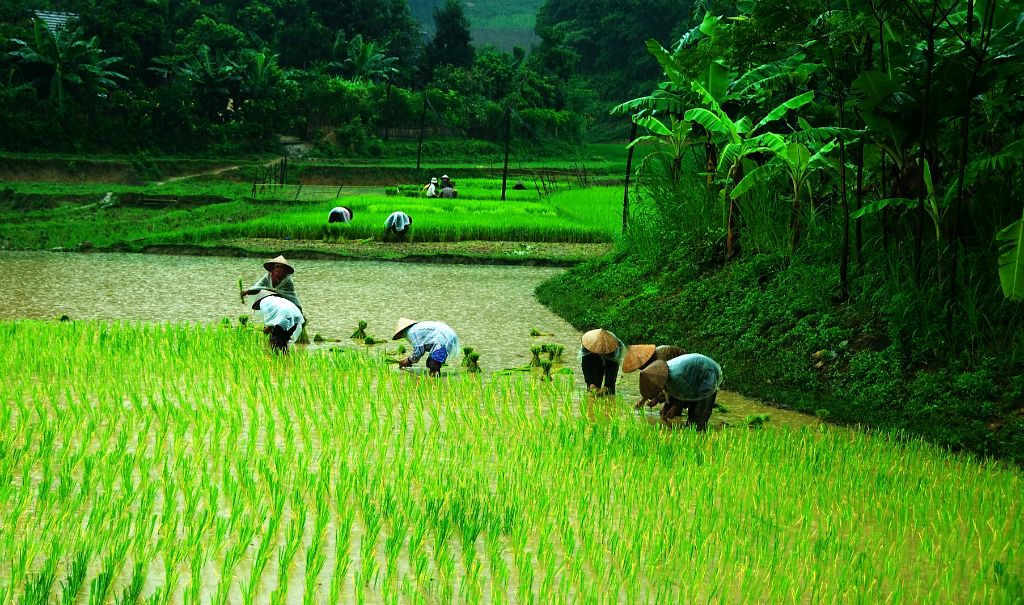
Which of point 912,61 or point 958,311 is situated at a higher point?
point 912,61

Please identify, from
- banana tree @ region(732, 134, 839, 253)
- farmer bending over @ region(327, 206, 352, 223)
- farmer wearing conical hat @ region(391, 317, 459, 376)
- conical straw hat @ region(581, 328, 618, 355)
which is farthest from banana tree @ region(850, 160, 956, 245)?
farmer bending over @ region(327, 206, 352, 223)

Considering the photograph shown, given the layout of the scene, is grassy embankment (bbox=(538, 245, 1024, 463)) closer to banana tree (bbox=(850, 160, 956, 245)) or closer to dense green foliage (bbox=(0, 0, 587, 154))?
banana tree (bbox=(850, 160, 956, 245))

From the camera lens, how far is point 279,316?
664 centimetres

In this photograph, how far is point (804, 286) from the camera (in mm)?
7422

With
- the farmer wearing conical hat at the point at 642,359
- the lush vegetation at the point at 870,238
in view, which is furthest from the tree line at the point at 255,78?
the farmer wearing conical hat at the point at 642,359

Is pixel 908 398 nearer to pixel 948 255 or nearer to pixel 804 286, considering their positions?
pixel 948 255

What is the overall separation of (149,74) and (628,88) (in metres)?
24.5

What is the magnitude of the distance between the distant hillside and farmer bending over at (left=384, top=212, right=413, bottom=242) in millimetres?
54973

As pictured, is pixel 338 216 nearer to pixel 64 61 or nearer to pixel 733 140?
pixel 733 140

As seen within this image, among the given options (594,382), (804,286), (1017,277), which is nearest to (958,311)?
(1017,277)

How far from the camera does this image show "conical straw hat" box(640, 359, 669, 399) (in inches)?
194

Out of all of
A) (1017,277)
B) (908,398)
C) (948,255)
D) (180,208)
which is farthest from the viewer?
(180,208)

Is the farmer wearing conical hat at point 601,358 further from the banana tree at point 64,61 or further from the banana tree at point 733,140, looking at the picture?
the banana tree at point 64,61

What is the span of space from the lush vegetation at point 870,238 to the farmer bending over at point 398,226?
5.94 meters
